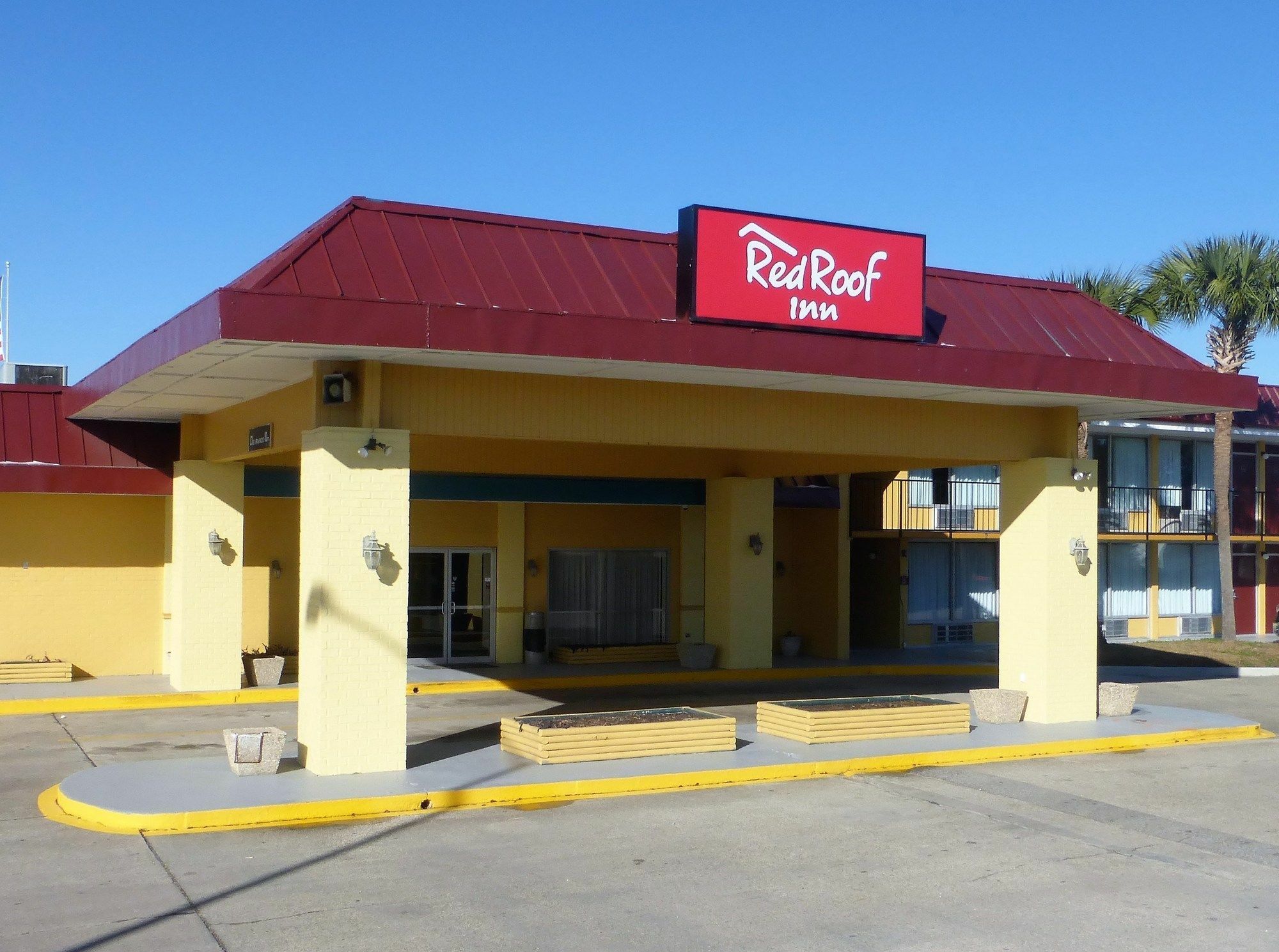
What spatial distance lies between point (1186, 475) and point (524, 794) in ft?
92.7

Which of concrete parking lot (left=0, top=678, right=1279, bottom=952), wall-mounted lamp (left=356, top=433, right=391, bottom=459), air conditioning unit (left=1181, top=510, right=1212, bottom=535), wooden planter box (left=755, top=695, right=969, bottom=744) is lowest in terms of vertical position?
concrete parking lot (left=0, top=678, right=1279, bottom=952)

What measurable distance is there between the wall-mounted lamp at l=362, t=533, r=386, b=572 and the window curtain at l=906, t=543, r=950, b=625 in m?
20.5

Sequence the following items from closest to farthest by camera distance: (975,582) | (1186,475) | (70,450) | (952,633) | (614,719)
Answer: (614,719)
(70,450)
(952,633)
(975,582)
(1186,475)

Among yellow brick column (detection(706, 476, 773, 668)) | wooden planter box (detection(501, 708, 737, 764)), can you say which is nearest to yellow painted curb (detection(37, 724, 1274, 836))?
wooden planter box (detection(501, 708, 737, 764))

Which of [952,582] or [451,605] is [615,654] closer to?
[451,605]

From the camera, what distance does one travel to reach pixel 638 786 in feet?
45.0

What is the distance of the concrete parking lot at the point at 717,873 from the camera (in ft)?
29.0

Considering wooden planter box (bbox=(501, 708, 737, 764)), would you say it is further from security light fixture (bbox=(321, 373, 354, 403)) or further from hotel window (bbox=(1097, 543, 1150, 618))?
hotel window (bbox=(1097, 543, 1150, 618))

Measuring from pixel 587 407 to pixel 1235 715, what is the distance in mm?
12330

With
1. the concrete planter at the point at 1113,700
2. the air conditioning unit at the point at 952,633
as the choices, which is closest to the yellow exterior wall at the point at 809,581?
the air conditioning unit at the point at 952,633

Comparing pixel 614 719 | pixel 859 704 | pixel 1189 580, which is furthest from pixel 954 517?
pixel 614 719

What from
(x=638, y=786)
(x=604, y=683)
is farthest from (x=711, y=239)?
(x=604, y=683)

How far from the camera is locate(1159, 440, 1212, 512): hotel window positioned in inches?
1404

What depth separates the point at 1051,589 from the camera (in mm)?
17859
